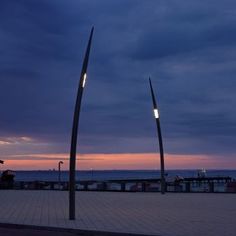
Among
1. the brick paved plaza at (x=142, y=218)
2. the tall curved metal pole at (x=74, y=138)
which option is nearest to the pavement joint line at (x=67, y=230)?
the brick paved plaza at (x=142, y=218)

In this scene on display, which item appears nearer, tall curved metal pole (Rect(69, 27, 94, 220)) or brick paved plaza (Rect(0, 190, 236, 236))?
brick paved plaza (Rect(0, 190, 236, 236))

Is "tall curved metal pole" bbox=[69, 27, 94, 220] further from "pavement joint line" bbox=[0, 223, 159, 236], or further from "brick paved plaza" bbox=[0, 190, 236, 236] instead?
"pavement joint line" bbox=[0, 223, 159, 236]

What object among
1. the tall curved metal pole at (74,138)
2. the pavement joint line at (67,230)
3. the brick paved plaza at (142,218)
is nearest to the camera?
the pavement joint line at (67,230)

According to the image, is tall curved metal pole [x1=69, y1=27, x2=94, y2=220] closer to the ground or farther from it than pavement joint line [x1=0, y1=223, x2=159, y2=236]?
farther from it

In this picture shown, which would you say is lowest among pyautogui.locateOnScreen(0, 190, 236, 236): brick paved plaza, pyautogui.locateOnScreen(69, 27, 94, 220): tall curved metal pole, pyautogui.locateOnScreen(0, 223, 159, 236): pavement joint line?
pyautogui.locateOnScreen(0, 223, 159, 236): pavement joint line

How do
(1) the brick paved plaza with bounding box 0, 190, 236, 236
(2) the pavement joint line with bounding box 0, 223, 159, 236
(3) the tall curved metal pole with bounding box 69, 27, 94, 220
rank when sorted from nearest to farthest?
(2) the pavement joint line with bounding box 0, 223, 159, 236, (1) the brick paved plaza with bounding box 0, 190, 236, 236, (3) the tall curved metal pole with bounding box 69, 27, 94, 220

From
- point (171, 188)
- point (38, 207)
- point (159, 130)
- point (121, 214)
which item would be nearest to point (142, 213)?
point (121, 214)

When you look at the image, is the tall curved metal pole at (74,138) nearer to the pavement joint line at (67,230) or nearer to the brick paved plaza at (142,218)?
the brick paved plaza at (142,218)

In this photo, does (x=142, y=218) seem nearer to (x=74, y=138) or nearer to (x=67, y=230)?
(x=74, y=138)

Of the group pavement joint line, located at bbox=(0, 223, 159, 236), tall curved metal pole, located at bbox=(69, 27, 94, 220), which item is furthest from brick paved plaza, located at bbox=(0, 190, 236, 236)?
tall curved metal pole, located at bbox=(69, 27, 94, 220)

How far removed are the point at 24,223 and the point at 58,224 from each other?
3.57ft

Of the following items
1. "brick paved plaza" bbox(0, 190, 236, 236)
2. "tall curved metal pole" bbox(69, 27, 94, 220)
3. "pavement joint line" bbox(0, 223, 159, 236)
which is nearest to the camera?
"pavement joint line" bbox(0, 223, 159, 236)

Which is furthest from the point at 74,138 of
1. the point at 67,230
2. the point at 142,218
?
the point at 67,230

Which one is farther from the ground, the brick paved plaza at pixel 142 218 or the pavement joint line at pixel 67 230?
the brick paved plaza at pixel 142 218
